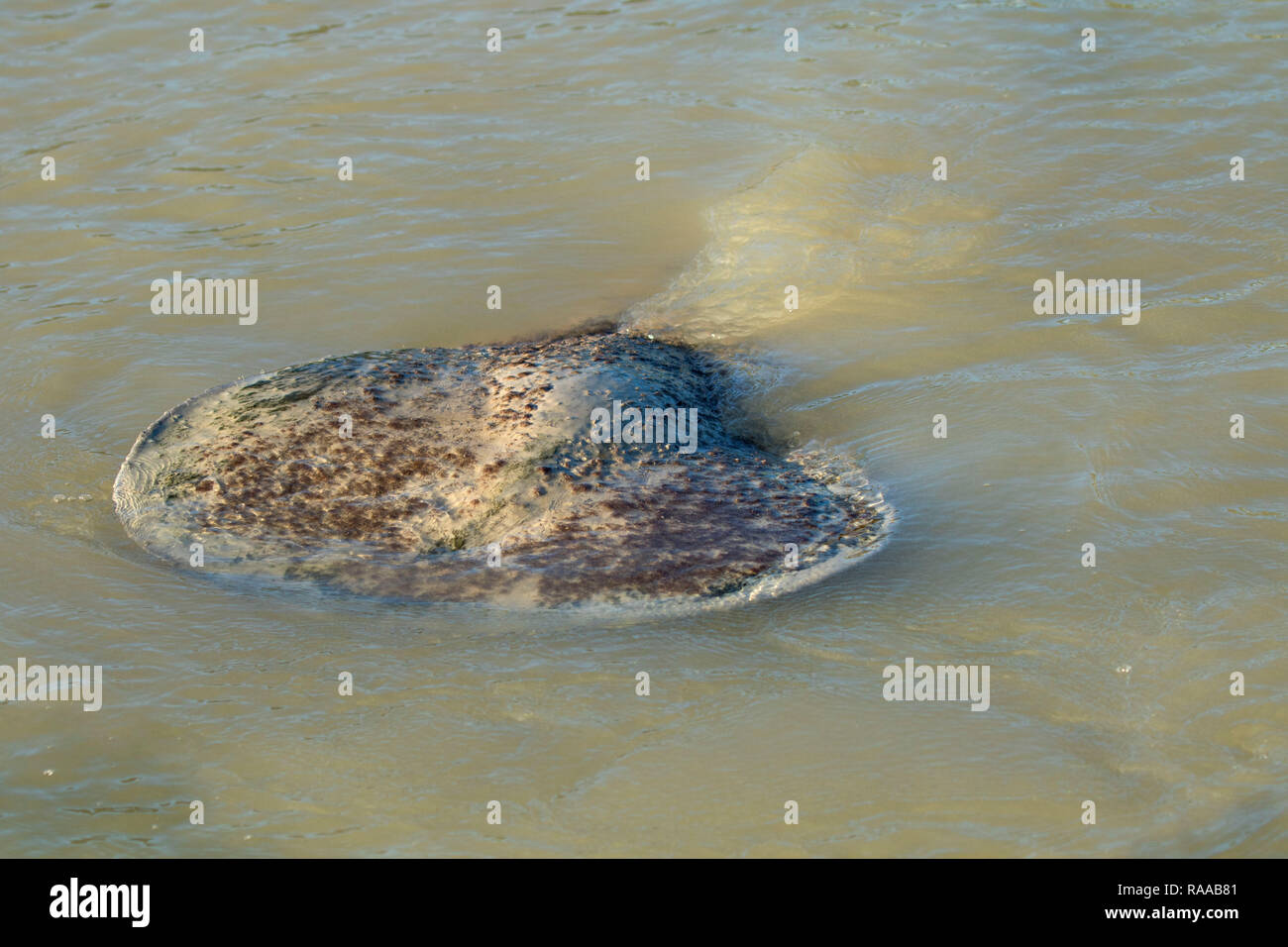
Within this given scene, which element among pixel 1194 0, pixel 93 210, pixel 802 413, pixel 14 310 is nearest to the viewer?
pixel 802 413

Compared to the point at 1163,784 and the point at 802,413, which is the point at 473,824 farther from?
the point at 802,413

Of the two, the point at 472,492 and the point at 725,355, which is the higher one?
the point at 725,355

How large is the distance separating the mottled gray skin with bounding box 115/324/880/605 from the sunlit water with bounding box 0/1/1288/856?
7.0 inches

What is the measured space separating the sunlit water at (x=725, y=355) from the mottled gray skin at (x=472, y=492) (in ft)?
0.58

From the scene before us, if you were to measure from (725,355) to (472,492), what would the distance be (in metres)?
2.00

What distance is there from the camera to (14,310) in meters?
6.89

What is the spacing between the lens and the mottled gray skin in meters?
4.55

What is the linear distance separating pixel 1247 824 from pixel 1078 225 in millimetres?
4610

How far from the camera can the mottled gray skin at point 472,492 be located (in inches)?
179

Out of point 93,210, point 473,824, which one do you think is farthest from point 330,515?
point 93,210

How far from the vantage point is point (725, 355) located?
6398 millimetres

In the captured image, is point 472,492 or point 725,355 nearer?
point 472,492

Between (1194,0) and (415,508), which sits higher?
(1194,0)
